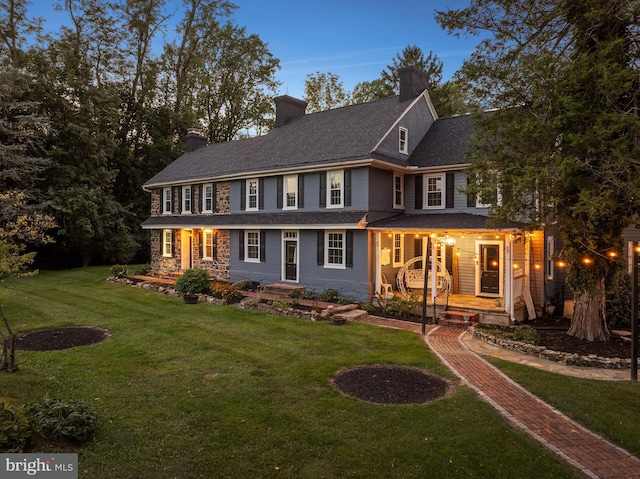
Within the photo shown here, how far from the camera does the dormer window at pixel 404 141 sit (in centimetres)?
1764

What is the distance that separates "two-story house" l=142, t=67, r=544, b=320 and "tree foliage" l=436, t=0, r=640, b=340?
2.37m

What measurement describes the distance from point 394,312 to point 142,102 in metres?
28.4

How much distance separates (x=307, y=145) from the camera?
62.4 feet

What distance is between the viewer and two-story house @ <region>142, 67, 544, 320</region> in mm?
15250

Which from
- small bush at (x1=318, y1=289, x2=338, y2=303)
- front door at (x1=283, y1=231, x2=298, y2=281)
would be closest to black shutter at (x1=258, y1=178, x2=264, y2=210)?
front door at (x1=283, y1=231, x2=298, y2=281)

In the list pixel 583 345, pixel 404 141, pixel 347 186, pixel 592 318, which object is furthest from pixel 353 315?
pixel 404 141

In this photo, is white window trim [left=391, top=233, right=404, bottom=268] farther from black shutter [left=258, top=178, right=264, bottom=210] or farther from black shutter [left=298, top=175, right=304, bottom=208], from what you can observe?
black shutter [left=258, top=178, right=264, bottom=210]

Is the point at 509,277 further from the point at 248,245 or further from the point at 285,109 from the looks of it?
the point at 285,109

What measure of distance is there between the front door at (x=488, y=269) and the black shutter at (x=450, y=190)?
1908mm

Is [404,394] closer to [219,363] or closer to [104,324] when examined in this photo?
[219,363]

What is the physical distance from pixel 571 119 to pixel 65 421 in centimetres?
1135

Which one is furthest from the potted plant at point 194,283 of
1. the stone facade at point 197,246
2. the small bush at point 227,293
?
the stone facade at point 197,246

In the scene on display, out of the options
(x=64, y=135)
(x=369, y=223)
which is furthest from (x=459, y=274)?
(x=64, y=135)

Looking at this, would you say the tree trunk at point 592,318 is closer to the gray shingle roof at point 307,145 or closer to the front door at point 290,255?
the gray shingle roof at point 307,145
